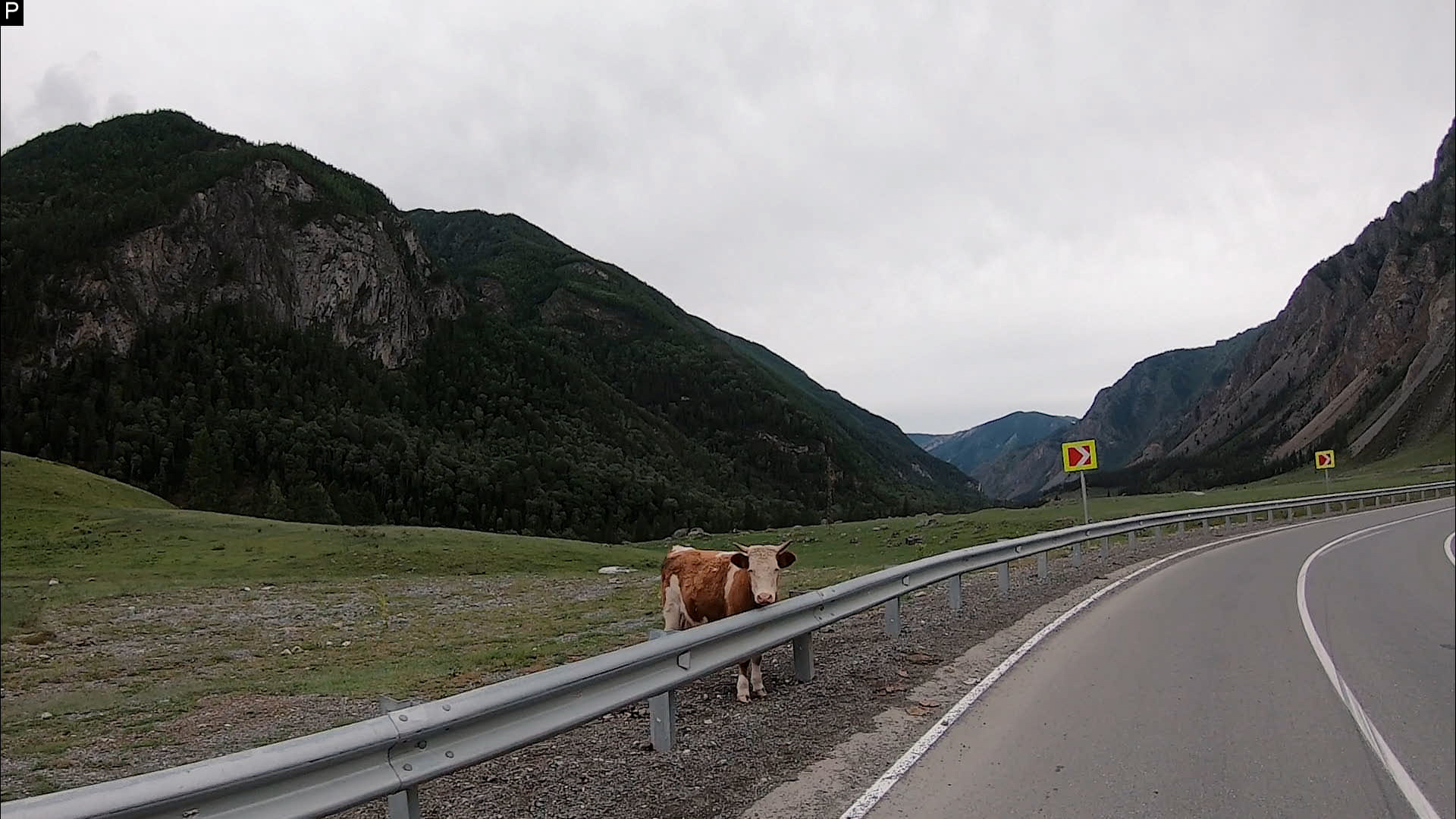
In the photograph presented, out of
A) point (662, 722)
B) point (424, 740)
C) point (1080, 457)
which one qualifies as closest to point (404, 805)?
point (424, 740)

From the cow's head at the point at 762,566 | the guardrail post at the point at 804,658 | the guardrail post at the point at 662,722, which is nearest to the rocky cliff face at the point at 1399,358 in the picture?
the guardrail post at the point at 804,658

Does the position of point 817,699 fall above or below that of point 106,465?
below

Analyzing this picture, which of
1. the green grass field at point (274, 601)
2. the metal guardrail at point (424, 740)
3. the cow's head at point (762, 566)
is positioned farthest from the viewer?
the green grass field at point (274, 601)

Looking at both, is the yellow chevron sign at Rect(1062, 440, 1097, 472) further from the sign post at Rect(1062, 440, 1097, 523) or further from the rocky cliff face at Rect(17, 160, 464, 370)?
the rocky cliff face at Rect(17, 160, 464, 370)

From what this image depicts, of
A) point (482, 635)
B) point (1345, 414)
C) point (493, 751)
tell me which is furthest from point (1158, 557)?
point (1345, 414)

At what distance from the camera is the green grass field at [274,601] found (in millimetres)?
10422

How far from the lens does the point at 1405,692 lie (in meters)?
6.86

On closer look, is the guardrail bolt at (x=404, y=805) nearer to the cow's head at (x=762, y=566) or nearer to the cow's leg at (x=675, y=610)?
the cow's head at (x=762, y=566)

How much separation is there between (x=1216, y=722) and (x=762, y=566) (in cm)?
378

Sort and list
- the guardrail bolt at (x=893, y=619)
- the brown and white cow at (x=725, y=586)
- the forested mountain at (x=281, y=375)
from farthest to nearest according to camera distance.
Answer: the forested mountain at (x=281, y=375) → the guardrail bolt at (x=893, y=619) → the brown and white cow at (x=725, y=586)

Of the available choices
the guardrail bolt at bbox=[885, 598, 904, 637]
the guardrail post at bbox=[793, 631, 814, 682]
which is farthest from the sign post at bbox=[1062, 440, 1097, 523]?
the guardrail post at bbox=[793, 631, 814, 682]

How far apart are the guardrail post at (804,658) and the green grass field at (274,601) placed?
11.9ft

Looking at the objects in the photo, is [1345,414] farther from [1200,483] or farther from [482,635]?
[482,635]

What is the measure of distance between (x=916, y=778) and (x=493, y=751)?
2731mm
